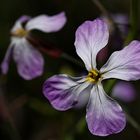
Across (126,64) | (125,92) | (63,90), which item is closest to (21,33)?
(63,90)

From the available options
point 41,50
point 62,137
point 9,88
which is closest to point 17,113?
point 9,88

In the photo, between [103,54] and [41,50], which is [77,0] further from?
[41,50]

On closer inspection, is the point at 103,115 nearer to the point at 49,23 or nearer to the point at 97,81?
the point at 97,81

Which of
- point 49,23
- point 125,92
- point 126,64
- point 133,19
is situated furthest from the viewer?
point 125,92

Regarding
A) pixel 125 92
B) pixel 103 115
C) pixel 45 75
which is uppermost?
pixel 103 115

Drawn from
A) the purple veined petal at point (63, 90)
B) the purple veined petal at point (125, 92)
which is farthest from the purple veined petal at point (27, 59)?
the purple veined petal at point (125, 92)

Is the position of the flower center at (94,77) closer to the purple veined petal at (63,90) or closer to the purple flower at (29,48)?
the purple veined petal at (63,90)

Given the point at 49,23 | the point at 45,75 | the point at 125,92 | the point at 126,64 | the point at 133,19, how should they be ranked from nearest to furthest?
the point at 126,64, the point at 133,19, the point at 49,23, the point at 45,75, the point at 125,92
